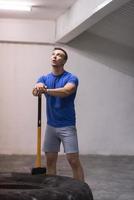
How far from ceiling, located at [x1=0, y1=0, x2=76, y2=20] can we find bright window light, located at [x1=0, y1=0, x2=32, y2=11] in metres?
0.10

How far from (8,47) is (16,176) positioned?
4401mm

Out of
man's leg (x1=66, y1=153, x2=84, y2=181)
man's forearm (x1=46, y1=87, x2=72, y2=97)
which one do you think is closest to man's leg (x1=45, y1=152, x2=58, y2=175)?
man's leg (x1=66, y1=153, x2=84, y2=181)

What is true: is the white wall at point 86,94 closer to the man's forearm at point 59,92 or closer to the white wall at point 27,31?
the white wall at point 27,31

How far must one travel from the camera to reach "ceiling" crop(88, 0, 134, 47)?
5684 mm

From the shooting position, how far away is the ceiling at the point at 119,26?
568cm

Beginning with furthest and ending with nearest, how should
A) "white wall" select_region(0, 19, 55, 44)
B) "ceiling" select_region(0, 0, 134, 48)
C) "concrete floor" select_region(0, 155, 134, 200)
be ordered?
1. "white wall" select_region(0, 19, 55, 44)
2. "ceiling" select_region(0, 0, 134, 48)
3. "concrete floor" select_region(0, 155, 134, 200)

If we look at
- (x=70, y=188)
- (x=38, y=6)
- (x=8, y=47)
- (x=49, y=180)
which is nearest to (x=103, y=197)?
(x=49, y=180)

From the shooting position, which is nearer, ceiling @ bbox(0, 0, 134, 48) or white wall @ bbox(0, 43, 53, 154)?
ceiling @ bbox(0, 0, 134, 48)

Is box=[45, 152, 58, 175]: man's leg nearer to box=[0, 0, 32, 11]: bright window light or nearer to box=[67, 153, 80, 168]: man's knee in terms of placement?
box=[67, 153, 80, 168]: man's knee

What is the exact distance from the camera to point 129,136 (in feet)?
24.2

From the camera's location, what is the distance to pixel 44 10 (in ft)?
20.6

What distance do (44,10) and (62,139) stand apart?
2.96 metres

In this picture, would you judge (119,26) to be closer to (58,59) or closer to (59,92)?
(58,59)

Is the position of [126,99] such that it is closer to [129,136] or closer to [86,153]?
[129,136]
